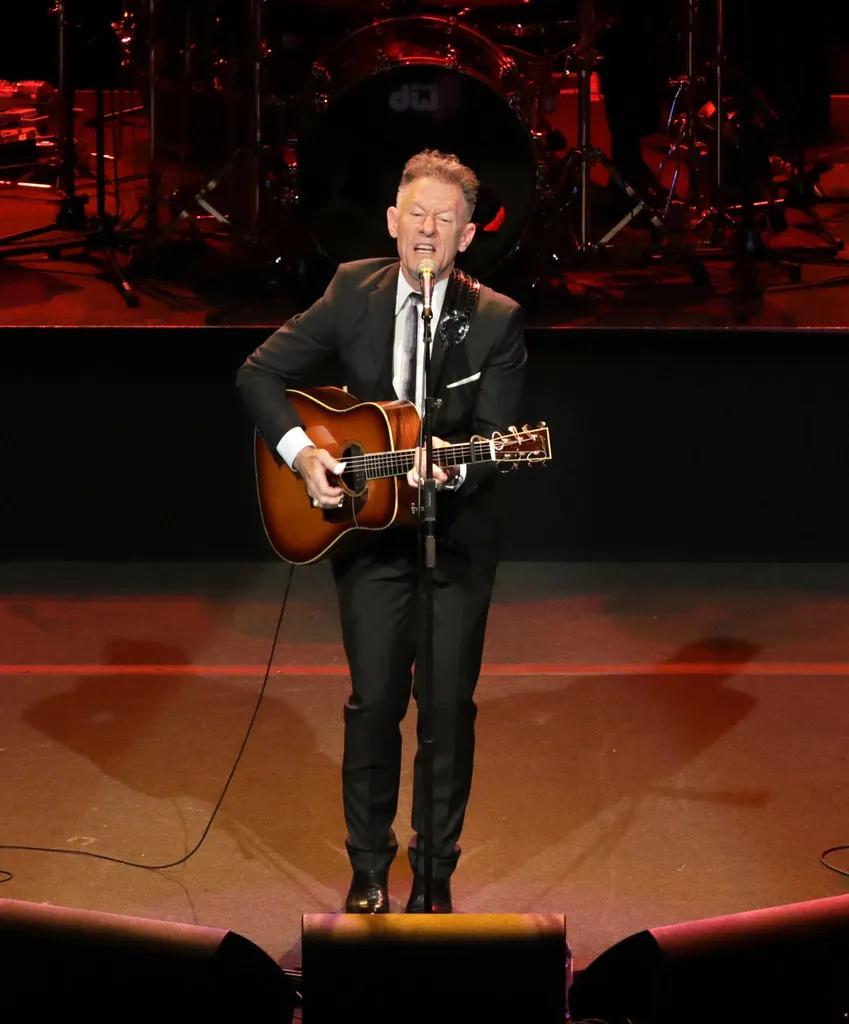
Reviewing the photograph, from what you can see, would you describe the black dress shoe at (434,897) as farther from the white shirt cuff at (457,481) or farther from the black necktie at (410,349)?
the black necktie at (410,349)

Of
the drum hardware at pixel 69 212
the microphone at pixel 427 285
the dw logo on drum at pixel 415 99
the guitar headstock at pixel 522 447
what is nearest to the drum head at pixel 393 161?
the dw logo on drum at pixel 415 99

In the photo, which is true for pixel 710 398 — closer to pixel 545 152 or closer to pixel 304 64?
pixel 545 152

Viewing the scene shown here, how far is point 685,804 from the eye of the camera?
16.2 ft

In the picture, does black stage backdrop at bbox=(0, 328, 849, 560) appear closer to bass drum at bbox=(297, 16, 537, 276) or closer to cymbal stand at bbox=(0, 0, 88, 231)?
bass drum at bbox=(297, 16, 537, 276)

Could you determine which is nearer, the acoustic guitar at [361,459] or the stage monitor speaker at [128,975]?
the stage monitor speaker at [128,975]

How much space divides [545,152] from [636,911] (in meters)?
4.97

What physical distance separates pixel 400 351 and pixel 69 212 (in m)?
5.52

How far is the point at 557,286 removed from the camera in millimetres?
8086

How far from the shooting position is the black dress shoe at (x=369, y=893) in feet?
13.5

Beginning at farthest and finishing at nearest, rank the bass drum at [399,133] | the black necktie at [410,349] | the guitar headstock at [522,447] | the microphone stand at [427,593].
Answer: the bass drum at [399,133]
the black necktie at [410,349]
the guitar headstock at [522,447]
the microphone stand at [427,593]

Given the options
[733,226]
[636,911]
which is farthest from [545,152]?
[636,911]

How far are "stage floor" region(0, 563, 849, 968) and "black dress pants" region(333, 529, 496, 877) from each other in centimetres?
41

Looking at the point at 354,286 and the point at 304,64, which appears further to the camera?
the point at 304,64

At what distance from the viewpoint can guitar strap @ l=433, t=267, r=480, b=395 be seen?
3924 mm
